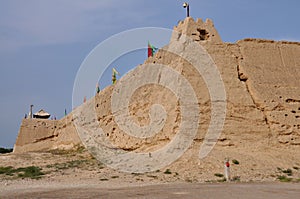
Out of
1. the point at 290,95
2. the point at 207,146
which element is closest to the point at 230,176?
the point at 207,146

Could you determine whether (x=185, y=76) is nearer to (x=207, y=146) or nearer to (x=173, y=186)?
(x=207, y=146)

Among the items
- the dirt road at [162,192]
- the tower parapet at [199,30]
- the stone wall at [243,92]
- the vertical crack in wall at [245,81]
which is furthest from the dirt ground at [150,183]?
the tower parapet at [199,30]

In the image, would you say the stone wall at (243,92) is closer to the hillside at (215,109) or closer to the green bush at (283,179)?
the hillside at (215,109)

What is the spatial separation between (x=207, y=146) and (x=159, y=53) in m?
4.62

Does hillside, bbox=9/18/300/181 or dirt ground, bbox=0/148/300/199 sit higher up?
hillside, bbox=9/18/300/181

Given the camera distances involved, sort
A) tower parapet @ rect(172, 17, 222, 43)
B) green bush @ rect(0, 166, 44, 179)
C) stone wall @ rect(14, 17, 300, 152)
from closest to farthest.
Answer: green bush @ rect(0, 166, 44, 179), stone wall @ rect(14, 17, 300, 152), tower parapet @ rect(172, 17, 222, 43)

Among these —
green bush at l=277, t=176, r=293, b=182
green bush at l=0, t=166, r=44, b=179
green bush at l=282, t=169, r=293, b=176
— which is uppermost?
green bush at l=0, t=166, r=44, b=179

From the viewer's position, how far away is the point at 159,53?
1466cm

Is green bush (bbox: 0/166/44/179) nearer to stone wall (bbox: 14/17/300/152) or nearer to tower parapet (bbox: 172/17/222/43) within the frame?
stone wall (bbox: 14/17/300/152)

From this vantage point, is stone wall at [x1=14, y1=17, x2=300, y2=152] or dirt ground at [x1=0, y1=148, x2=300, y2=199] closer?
dirt ground at [x1=0, y1=148, x2=300, y2=199]

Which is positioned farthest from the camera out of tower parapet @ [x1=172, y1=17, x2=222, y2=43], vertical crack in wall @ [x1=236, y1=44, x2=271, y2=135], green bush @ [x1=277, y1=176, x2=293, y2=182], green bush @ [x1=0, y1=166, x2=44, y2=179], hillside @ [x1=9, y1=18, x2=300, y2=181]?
tower parapet @ [x1=172, y1=17, x2=222, y2=43]

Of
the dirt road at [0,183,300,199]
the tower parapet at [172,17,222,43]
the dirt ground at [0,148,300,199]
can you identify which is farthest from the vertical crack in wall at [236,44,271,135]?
the dirt road at [0,183,300,199]

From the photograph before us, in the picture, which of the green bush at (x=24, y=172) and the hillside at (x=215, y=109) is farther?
the hillside at (x=215, y=109)

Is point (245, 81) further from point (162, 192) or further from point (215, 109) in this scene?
point (162, 192)
